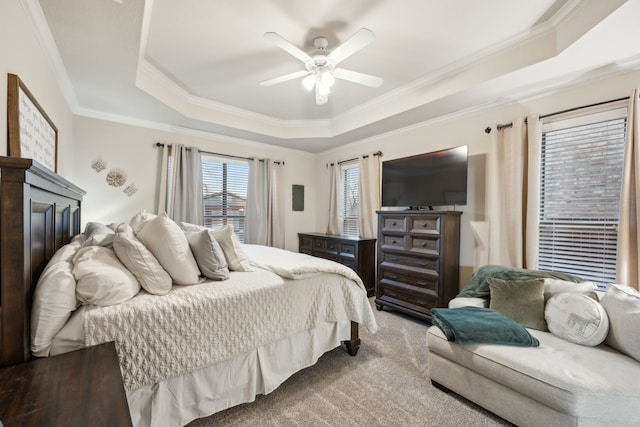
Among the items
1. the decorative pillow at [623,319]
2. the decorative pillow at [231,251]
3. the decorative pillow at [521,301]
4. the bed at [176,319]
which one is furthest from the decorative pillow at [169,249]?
the decorative pillow at [623,319]

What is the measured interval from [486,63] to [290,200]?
3515 millimetres

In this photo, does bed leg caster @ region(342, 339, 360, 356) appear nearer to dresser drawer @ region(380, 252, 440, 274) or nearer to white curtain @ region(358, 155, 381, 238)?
dresser drawer @ region(380, 252, 440, 274)

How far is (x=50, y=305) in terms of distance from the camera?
3.66 ft

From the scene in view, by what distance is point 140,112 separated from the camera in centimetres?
325

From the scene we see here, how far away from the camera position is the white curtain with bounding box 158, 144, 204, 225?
12.0ft

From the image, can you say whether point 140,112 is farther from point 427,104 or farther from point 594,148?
point 594,148

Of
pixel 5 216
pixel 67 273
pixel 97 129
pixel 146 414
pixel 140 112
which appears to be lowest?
pixel 146 414

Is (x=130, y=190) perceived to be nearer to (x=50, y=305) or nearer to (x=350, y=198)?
(x=50, y=305)

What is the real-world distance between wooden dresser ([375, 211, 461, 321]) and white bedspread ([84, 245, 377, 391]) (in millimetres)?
1146

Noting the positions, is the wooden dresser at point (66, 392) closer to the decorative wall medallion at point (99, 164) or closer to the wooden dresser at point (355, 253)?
the decorative wall medallion at point (99, 164)

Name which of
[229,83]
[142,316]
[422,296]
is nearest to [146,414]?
[142,316]

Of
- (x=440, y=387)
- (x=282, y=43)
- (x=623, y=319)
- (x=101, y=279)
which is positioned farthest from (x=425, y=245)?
(x=101, y=279)

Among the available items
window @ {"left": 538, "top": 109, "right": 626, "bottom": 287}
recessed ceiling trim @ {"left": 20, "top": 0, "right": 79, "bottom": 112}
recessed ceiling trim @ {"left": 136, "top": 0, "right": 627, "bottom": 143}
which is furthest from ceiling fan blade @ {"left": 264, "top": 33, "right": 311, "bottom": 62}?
window @ {"left": 538, "top": 109, "right": 626, "bottom": 287}

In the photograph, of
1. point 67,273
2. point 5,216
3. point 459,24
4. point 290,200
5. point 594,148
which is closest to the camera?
point 5,216
